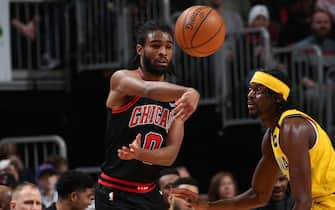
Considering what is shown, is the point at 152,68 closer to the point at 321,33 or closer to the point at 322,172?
the point at 322,172

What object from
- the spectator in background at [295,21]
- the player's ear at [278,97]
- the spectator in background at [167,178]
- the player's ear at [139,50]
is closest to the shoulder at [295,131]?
the player's ear at [278,97]

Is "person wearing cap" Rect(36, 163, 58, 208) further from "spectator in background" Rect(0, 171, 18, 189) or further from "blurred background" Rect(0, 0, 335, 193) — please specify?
"blurred background" Rect(0, 0, 335, 193)

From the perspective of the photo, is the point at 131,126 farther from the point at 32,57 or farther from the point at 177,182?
the point at 32,57

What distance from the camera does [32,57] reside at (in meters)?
14.8

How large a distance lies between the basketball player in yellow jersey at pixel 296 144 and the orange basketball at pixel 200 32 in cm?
108

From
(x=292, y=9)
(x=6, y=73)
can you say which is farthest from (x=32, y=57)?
(x=292, y=9)

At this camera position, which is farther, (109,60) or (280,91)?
(109,60)

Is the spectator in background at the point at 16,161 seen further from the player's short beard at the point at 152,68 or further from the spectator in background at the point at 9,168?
the player's short beard at the point at 152,68

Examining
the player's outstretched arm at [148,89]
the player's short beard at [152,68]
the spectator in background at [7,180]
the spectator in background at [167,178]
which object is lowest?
the spectator in background at [167,178]

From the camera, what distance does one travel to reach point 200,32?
348 inches

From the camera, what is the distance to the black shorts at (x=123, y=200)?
7801mm

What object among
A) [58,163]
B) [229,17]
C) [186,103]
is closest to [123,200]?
[186,103]

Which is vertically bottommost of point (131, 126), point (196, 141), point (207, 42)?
point (196, 141)

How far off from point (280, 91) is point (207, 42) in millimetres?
1272
